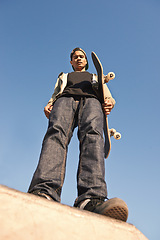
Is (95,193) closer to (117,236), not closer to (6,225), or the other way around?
(117,236)

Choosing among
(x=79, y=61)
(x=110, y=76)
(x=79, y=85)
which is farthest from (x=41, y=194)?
(x=79, y=61)

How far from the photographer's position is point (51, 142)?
97.7 inches

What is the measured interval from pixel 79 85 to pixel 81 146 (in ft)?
3.46

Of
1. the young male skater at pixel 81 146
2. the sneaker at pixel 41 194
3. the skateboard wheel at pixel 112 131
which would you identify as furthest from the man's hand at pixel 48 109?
the sneaker at pixel 41 194

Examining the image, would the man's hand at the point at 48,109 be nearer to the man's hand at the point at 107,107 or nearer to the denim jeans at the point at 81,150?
the denim jeans at the point at 81,150

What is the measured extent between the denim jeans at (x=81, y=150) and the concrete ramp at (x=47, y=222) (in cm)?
61

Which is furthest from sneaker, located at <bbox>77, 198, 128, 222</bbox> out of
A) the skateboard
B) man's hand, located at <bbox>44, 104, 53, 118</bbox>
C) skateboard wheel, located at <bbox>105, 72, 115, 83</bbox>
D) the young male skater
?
skateboard wheel, located at <bbox>105, 72, 115, 83</bbox>

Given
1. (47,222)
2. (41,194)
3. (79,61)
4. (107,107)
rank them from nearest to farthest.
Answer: (47,222), (41,194), (107,107), (79,61)

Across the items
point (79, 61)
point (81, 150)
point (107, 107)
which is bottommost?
point (81, 150)

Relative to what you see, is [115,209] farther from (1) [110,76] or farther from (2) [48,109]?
(1) [110,76]

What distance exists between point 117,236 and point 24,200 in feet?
1.83

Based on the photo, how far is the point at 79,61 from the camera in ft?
12.7

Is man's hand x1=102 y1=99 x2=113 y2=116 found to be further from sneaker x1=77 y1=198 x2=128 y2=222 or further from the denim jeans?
sneaker x1=77 y1=198 x2=128 y2=222

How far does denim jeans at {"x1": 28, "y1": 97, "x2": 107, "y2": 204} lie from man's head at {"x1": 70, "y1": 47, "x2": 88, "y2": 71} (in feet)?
3.23
